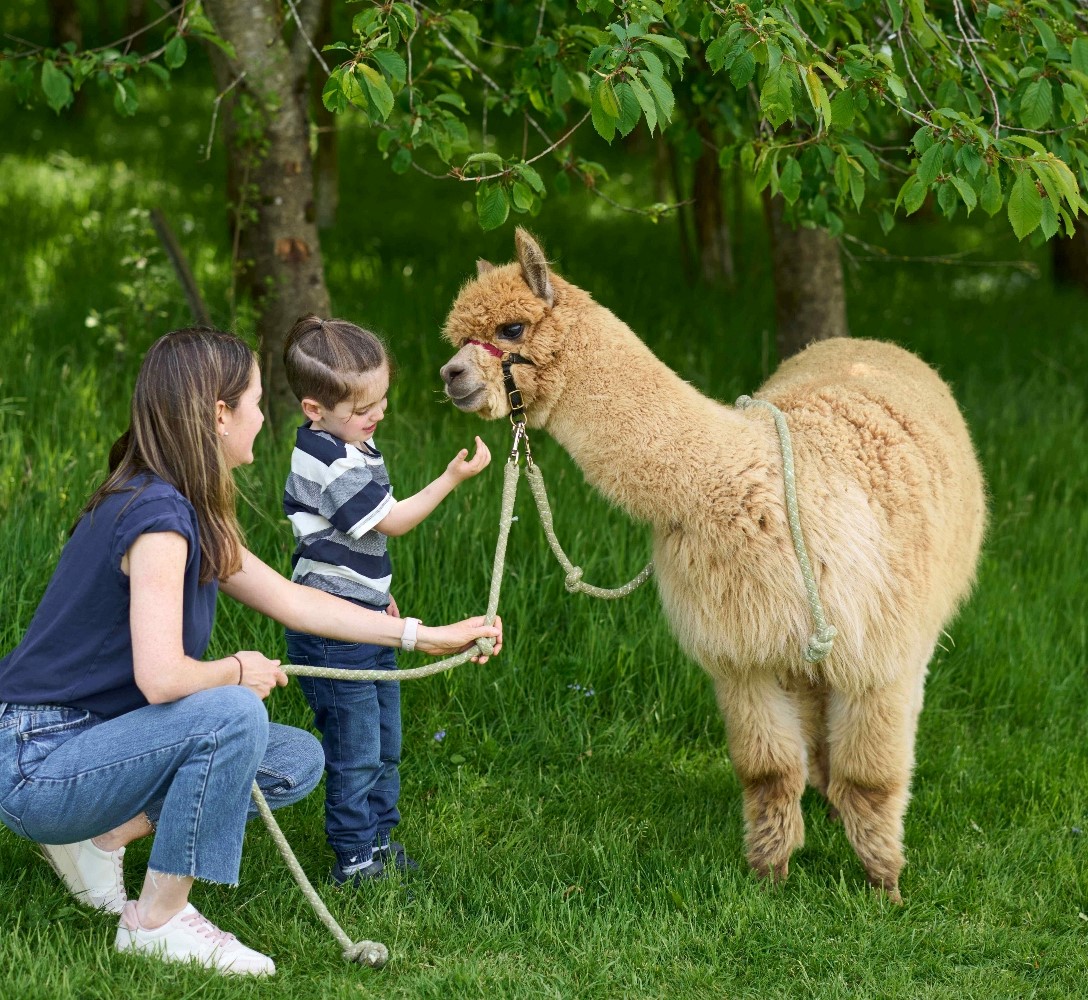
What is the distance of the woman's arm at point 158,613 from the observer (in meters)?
2.46

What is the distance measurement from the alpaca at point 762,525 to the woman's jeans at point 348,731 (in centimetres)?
69

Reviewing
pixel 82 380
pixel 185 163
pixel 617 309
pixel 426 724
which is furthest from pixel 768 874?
pixel 185 163

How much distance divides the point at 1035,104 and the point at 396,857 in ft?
8.45

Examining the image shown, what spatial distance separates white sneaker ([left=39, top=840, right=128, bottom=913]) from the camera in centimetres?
289

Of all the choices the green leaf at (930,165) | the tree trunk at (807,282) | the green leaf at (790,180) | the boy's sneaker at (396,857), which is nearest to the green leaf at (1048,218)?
the green leaf at (930,165)

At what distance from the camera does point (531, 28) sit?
16.8 feet

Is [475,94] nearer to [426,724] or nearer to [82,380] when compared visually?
[82,380]

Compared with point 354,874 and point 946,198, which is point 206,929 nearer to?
point 354,874

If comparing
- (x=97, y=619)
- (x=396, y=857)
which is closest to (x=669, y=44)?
(x=97, y=619)

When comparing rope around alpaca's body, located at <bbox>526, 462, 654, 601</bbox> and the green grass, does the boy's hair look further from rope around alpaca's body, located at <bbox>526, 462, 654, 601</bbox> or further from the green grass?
the green grass

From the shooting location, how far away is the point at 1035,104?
330 centimetres

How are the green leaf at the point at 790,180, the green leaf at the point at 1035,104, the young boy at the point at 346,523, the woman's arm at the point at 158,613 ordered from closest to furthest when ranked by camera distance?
the woman's arm at the point at 158,613, the young boy at the point at 346,523, the green leaf at the point at 1035,104, the green leaf at the point at 790,180

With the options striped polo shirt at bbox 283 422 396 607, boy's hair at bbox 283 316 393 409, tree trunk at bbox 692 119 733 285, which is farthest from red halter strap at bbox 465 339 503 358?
tree trunk at bbox 692 119 733 285

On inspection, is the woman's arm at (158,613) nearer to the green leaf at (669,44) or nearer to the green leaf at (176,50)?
the green leaf at (669,44)
